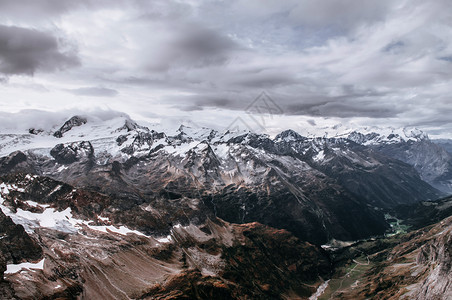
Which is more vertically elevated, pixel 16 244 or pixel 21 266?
pixel 16 244

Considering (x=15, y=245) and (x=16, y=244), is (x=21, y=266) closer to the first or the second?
(x=15, y=245)

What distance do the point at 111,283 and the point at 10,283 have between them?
50.9 meters

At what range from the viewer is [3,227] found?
605 ft

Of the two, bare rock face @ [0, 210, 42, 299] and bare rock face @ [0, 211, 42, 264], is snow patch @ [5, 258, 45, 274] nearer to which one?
bare rock face @ [0, 210, 42, 299]

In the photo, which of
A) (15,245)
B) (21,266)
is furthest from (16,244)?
(21,266)

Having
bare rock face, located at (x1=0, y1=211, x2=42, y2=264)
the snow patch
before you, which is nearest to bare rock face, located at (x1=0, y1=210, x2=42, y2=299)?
bare rock face, located at (x1=0, y1=211, x2=42, y2=264)

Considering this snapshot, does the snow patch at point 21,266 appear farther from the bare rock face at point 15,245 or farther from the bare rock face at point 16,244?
the bare rock face at point 16,244

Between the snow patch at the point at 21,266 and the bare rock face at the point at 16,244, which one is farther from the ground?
the bare rock face at the point at 16,244

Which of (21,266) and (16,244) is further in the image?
(16,244)

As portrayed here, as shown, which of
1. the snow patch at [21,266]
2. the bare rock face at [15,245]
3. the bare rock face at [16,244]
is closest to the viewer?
the snow patch at [21,266]

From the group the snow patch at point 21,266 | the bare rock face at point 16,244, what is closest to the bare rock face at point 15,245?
the bare rock face at point 16,244

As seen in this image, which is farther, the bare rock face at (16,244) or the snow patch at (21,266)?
the bare rock face at (16,244)

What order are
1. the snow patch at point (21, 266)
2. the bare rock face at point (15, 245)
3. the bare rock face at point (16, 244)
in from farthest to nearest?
the bare rock face at point (16, 244), the bare rock face at point (15, 245), the snow patch at point (21, 266)

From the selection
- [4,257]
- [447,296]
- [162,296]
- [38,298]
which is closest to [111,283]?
[162,296]
